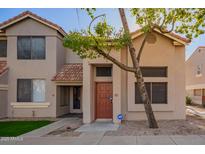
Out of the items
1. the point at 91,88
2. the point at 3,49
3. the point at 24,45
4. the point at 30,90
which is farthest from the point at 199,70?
the point at 3,49

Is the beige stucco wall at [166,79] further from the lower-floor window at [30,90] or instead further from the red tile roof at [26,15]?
the lower-floor window at [30,90]

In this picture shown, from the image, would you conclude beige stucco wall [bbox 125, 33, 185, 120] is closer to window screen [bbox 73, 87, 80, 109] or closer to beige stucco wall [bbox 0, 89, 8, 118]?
window screen [bbox 73, 87, 80, 109]

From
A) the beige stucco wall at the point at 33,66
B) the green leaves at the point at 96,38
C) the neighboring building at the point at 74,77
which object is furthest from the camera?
the beige stucco wall at the point at 33,66

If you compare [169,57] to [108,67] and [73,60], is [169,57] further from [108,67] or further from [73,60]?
[73,60]

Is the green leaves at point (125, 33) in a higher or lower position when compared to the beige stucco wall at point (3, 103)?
higher

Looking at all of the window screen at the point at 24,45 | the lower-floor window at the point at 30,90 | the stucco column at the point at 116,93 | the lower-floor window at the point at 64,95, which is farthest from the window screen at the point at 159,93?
the window screen at the point at 24,45

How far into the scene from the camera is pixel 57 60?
19078mm

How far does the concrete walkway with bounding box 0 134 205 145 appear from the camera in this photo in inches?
382

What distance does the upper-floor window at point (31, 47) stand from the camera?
18703mm

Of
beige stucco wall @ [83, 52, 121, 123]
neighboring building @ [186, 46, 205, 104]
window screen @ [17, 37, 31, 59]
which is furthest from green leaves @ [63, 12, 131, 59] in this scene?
neighboring building @ [186, 46, 205, 104]

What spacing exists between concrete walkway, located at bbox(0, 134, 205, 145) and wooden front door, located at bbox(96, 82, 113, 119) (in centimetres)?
541

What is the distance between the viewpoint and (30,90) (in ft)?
60.8

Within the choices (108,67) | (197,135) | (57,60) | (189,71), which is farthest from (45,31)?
(189,71)
